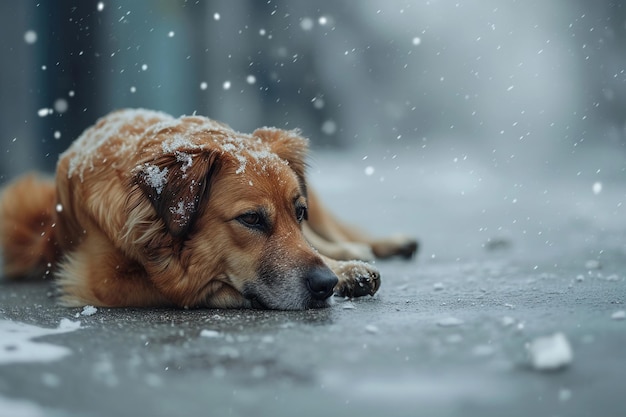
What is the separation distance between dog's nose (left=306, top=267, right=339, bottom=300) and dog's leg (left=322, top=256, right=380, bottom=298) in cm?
41

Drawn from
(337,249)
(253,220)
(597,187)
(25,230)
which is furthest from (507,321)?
(597,187)

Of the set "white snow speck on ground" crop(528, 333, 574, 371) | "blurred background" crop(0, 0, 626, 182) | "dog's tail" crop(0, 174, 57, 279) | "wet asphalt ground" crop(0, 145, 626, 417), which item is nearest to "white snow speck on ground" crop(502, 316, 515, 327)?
"wet asphalt ground" crop(0, 145, 626, 417)

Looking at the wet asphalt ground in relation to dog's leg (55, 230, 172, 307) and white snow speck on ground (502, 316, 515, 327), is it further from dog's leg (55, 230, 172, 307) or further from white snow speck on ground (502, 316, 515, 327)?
dog's leg (55, 230, 172, 307)

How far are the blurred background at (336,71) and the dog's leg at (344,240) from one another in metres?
5.57

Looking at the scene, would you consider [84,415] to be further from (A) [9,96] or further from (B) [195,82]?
(B) [195,82]

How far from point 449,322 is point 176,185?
4.81 feet

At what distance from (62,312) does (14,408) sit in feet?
5.16

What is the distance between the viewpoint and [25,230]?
16.5 feet

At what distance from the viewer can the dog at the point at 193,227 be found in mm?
3562

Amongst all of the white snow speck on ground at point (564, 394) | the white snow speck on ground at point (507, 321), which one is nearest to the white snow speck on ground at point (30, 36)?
the white snow speck on ground at point (507, 321)

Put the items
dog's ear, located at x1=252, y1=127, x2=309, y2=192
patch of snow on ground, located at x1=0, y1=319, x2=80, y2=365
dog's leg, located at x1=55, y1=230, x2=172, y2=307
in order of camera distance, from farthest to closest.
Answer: dog's ear, located at x1=252, y1=127, x2=309, y2=192, dog's leg, located at x1=55, y1=230, x2=172, y2=307, patch of snow on ground, located at x1=0, y1=319, x2=80, y2=365

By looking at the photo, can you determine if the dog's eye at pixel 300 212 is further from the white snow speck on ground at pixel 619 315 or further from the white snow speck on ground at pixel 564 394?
the white snow speck on ground at pixel 564 394

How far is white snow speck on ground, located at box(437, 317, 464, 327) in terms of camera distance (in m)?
3.02

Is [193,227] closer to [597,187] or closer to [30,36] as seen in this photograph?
[30,36]
